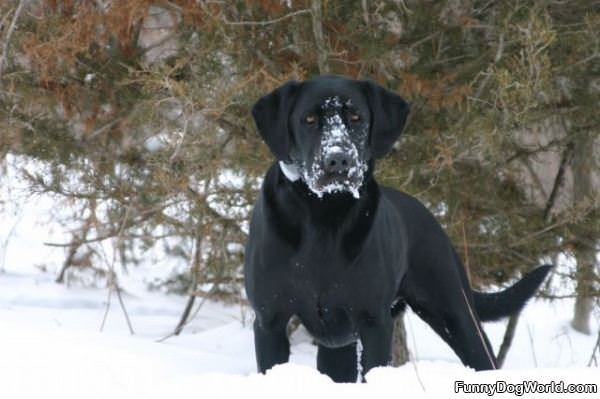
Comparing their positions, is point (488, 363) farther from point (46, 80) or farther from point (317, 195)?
point (46, 80)

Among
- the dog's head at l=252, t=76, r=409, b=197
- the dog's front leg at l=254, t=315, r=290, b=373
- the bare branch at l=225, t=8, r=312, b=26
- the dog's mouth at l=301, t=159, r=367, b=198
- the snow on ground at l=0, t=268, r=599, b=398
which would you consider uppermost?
→ the bare branch at l=225, t=8, r=312, b=26

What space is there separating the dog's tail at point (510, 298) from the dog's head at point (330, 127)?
116cm

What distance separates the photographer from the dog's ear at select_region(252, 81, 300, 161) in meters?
3.48

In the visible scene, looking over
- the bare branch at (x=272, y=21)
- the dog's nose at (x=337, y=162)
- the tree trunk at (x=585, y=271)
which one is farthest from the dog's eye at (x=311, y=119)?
the tree trunk at (x=585, y=271)

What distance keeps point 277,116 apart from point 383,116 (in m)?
0.39

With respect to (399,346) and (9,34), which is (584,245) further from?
(9,34)

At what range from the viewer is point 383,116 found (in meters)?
3.56

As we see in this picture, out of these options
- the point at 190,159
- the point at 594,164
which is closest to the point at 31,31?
the point at 190,159

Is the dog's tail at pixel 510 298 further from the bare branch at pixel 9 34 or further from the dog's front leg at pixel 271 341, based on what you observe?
the bare branch at pixel 9 34

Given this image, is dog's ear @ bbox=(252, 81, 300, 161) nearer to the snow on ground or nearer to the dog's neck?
the dog's neck

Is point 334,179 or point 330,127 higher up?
point 330,127

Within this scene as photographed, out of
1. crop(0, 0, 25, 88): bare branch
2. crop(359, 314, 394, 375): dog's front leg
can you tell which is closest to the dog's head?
crop(359, 314, 394, 375): dog's front leg

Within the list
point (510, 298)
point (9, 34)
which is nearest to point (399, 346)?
point (510, 298)

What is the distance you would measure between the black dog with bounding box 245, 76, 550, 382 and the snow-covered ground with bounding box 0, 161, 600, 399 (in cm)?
26
